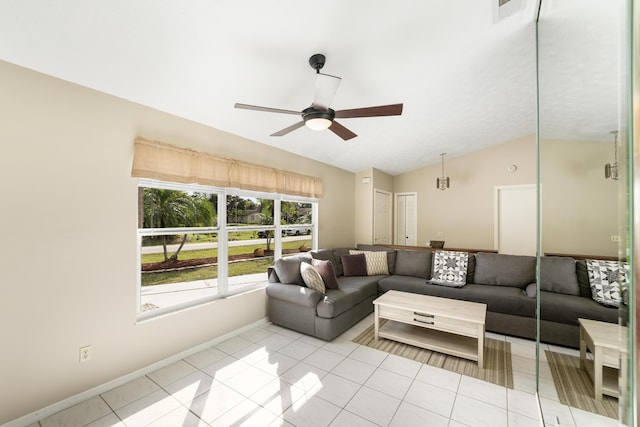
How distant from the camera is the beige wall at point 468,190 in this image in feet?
16.6

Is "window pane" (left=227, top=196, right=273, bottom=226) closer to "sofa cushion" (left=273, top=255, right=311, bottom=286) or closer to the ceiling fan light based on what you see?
"sofa cushion" (left=273, top=255, right=311, bottom=286)

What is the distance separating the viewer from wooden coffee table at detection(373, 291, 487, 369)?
8.13ft

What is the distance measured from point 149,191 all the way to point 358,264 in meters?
3.10

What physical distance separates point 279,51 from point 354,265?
3.26 meters

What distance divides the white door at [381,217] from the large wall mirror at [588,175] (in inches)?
149

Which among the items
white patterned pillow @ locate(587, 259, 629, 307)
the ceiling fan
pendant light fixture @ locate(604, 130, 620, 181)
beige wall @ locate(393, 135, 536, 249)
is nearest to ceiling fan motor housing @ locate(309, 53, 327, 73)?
the ceiling fan

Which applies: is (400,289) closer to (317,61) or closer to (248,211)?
(248,211)

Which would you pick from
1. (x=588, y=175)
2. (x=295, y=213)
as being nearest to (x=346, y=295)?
(x=295, y=213)

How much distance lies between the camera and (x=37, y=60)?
5.69 feet

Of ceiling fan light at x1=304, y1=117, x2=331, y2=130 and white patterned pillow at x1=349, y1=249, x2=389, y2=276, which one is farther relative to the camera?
white patterned pillow at x1=349, y1=249, x2=389, y2=276

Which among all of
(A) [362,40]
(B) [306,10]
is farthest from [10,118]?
(A) [362,40]

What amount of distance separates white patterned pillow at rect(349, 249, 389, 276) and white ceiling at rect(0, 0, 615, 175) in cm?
236

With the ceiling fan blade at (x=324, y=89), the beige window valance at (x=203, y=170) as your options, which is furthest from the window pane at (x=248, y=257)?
the ceiling fan blade at (x=324, y=89)

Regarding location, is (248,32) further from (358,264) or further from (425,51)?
(358,264)
